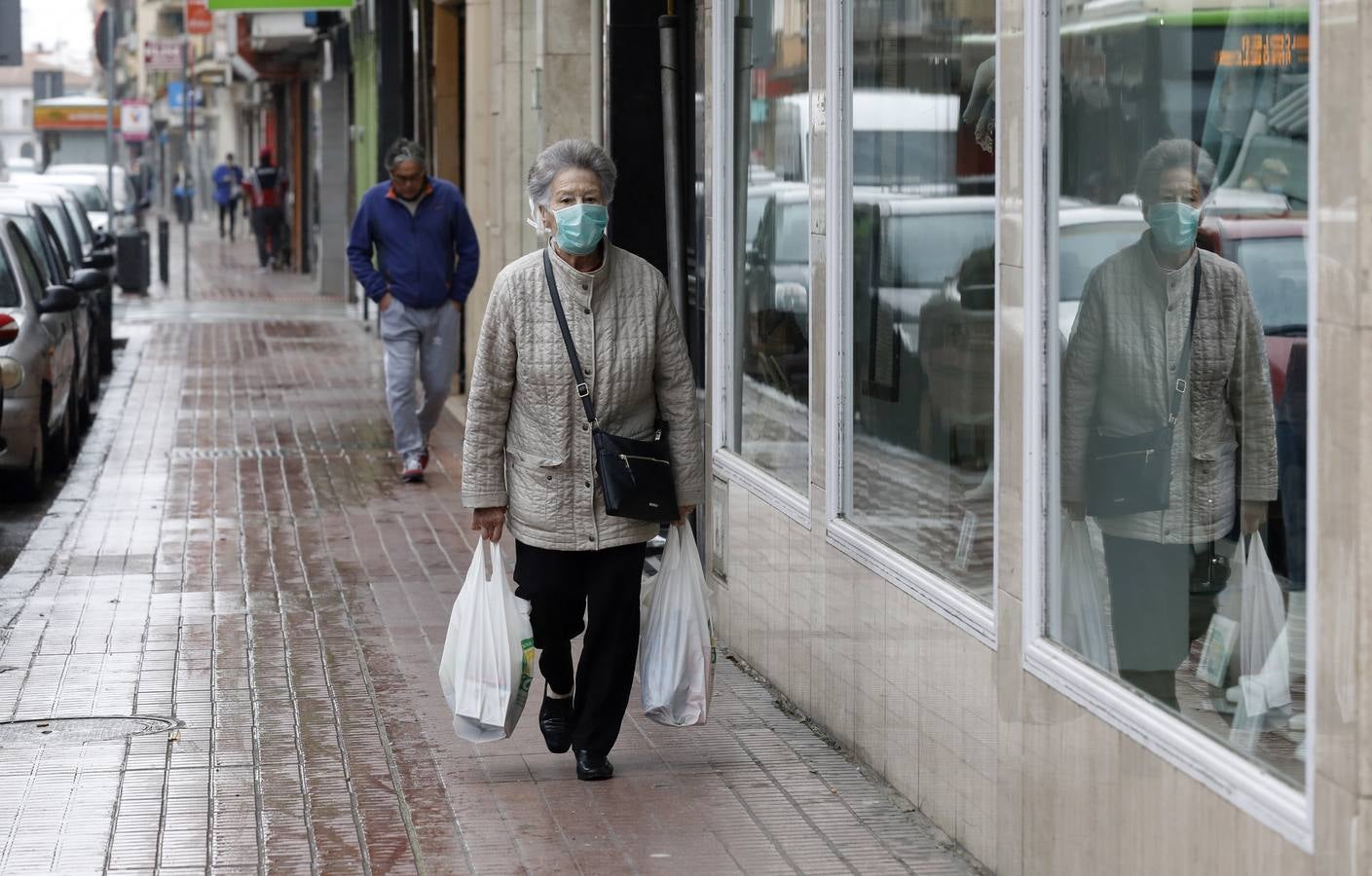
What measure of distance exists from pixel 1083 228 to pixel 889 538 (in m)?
1.61

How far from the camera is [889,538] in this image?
20.6 ft

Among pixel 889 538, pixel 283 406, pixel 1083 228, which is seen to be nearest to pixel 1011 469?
pixel 1083 228

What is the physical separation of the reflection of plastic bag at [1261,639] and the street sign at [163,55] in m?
32.1

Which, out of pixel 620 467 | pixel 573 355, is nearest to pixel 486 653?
pixel 620 467

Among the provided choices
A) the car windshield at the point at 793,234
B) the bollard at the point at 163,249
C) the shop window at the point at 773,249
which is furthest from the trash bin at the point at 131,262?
the car windshield at the point at 793,234

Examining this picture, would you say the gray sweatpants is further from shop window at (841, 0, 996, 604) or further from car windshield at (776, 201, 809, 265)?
shop window at (841, 0, 996, 604)

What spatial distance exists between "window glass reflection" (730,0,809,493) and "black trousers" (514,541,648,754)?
118cm

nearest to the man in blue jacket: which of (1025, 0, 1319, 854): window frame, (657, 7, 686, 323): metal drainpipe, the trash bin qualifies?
(657, 7, 686, 323): metal drainpipe

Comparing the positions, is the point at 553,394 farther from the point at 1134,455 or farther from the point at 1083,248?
the point at 1134,455

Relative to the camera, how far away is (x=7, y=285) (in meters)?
12.8

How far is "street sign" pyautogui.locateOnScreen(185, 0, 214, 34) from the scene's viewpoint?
38.4 metres

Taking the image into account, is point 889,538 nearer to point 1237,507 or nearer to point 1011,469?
point 1011,469

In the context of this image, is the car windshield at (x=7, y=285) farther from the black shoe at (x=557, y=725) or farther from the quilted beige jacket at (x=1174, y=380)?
the quilted beige jacket at (x=1174, y=380)

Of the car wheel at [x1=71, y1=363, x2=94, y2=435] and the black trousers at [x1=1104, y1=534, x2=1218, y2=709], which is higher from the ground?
the black trousers at [x1=1104, y1=534, x2=1218, y2=709]
